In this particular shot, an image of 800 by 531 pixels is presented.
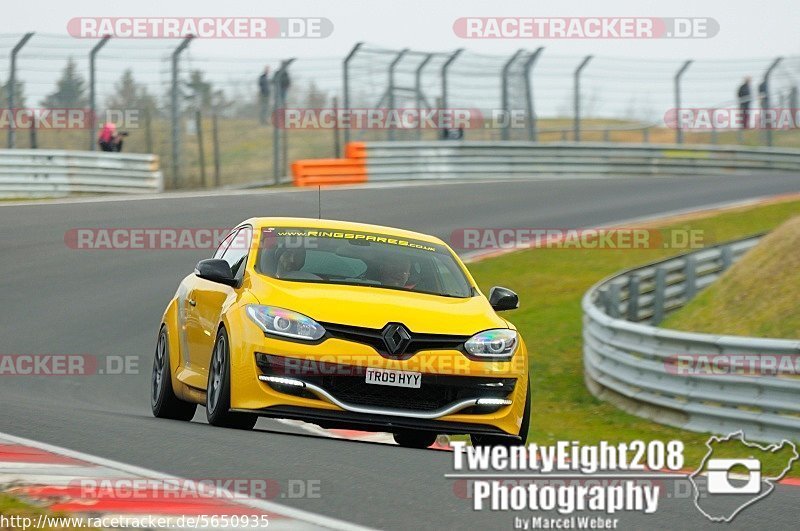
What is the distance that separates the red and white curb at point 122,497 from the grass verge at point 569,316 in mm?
4851

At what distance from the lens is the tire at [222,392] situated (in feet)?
27.4

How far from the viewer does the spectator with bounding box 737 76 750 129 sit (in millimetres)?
31469

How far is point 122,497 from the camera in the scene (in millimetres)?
5840

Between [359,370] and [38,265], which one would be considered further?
[38,265]

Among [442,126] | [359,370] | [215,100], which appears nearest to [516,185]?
[442,126]

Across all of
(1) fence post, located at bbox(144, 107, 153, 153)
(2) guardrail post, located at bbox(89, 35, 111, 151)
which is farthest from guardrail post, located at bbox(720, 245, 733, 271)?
(1) fence post, located at bbox(144, 107, 153, 153)

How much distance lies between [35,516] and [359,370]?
10.0ft

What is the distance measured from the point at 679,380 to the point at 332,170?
17515mm

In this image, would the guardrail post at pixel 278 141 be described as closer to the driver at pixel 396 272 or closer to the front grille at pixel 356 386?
the driver at pixel 396 272

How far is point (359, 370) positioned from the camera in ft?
26.7

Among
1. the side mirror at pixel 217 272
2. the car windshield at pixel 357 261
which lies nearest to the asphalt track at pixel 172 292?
the side mirror at pixel 217 272

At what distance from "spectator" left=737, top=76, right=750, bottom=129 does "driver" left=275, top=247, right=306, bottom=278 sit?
940 inches

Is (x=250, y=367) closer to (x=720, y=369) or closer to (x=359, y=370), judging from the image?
(x=359, y=370)

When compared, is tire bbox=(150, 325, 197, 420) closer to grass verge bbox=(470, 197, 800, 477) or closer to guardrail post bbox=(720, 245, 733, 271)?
grass verge bbox=(470, 197, 800, 477)
